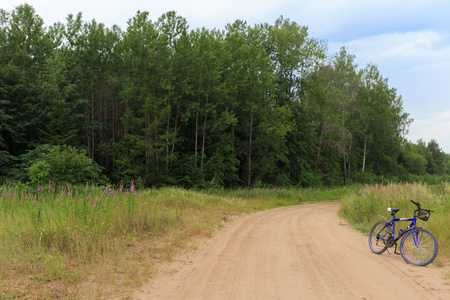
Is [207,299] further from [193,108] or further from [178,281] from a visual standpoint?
[193,108]

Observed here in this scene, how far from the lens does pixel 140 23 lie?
29.6m

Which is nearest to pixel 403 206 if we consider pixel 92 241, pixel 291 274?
pixel 291 274

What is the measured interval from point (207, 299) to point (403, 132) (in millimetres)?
64481

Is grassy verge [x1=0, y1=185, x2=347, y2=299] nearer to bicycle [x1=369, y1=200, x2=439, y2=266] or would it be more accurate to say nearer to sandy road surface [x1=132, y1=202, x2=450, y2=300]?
sandy road surface [x1=132, y1=202, x2=450, y2=300]

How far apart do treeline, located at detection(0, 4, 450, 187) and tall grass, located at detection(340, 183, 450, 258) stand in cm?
1661

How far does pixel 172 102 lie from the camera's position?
100 ft

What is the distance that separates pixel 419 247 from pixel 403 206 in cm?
546

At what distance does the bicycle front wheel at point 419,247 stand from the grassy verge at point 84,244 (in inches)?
203

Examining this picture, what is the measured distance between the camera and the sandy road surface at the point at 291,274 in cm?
473

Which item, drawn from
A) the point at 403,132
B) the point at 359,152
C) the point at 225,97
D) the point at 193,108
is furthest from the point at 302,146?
the point at 403,132

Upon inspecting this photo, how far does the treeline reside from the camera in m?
29.2

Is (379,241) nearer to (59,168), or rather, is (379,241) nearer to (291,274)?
(291,274)

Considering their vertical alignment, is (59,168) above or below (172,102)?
below

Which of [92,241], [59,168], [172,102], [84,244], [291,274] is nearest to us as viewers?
[291,274]
